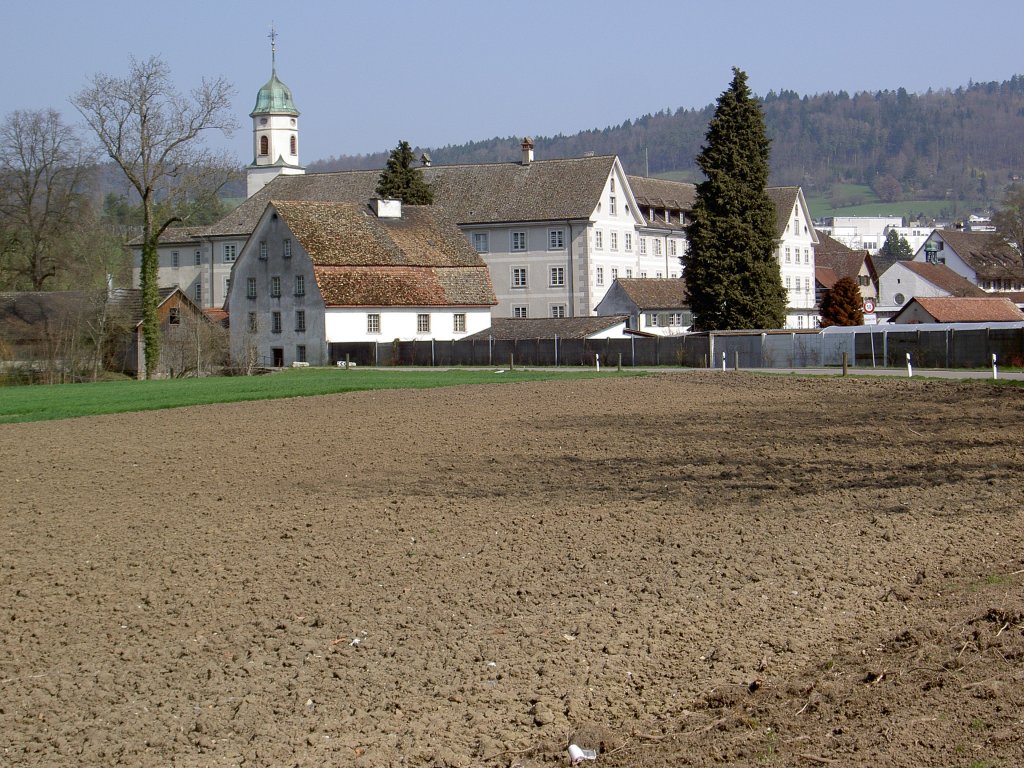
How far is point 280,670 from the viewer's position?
962 centimetres

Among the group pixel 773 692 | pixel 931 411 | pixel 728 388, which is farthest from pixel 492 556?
pixel 728 388

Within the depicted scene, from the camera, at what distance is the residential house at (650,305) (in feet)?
260

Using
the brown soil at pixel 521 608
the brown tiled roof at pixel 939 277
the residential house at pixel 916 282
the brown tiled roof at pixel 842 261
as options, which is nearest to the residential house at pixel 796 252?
the brown tiled roof at pixel 842 261

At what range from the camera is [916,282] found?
115375 millimetres

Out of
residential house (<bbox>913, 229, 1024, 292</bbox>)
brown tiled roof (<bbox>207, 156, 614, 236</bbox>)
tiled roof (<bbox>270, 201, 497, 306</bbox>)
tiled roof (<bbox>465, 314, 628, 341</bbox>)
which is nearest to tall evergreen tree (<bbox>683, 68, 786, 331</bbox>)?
tiled roof (<bbox>465, 314, 628, 341</bbox>)

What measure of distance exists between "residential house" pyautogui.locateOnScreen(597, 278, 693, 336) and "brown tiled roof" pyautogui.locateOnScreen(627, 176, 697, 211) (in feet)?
54.3

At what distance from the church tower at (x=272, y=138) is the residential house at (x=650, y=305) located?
45.3 m

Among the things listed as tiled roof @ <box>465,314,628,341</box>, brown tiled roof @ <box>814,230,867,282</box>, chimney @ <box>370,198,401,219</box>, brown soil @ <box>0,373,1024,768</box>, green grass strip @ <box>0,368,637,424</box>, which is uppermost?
chimney @ <box>370,198,401,219</box>

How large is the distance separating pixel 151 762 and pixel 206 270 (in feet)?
312

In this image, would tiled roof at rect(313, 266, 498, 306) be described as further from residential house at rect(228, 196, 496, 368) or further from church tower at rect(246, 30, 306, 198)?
church tower at rect(246, 30, 306, 198)

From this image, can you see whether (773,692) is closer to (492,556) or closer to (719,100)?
(492,556)

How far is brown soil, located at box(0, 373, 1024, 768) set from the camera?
816cm

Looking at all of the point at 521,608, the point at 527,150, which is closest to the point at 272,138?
the point at 527,150

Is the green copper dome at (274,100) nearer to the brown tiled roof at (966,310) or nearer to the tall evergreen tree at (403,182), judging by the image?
the tall evergreen tree at (403,182)
